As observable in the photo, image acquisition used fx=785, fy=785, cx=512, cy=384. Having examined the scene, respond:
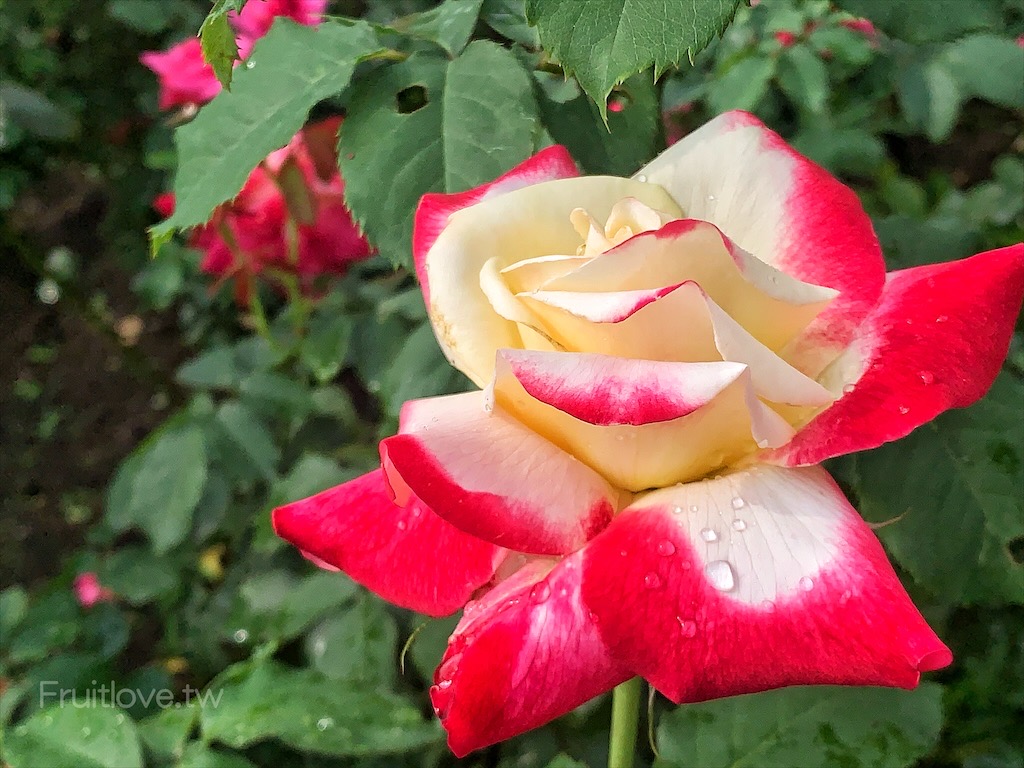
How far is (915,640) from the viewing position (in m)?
0.28

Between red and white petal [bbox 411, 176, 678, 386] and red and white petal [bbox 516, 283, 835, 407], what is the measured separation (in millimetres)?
32

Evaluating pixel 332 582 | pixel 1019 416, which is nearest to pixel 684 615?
pixel 1019 416

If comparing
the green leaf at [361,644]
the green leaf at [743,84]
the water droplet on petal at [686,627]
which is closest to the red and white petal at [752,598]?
the water droplet on petal at [686,627]

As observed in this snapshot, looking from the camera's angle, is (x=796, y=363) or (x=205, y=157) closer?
(x=796, y=363)

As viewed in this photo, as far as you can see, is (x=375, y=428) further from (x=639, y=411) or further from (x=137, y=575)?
(x=639, y=411)

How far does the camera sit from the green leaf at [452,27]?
49 cm

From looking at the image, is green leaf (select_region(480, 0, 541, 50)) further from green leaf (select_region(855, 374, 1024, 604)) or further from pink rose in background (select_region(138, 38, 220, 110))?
pink rose in background (select_region(138, 38, 220, 110))

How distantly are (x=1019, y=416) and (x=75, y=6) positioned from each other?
1.77 metres

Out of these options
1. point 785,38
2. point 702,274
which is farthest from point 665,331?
point 785,38

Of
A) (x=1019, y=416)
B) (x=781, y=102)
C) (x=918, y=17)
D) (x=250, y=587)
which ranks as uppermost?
(x=918, y=17)

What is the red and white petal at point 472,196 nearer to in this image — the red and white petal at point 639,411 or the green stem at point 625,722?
the red and white petal at point 639,411

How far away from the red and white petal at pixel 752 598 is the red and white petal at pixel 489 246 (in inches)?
4.3

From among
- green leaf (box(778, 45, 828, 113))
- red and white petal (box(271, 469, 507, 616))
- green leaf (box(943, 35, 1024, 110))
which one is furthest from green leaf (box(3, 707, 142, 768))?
green leaf (box(943, 35, 1024, 110))

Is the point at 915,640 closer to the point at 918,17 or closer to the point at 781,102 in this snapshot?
the point at 918,17
